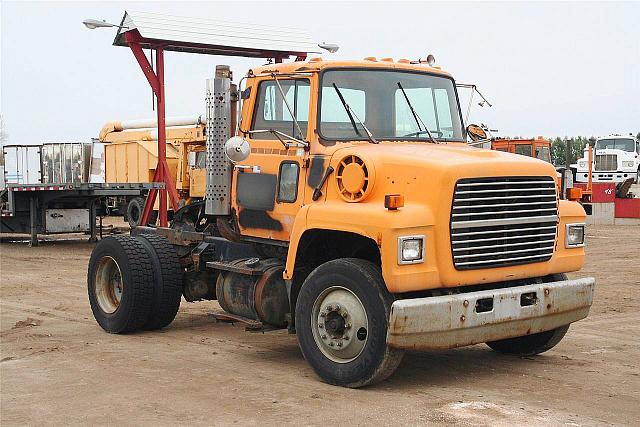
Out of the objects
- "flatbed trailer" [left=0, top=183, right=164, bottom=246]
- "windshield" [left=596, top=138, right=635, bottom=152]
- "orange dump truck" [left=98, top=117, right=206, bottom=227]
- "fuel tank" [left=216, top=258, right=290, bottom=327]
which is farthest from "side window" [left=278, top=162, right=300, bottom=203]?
"windshield" [left=596, top=138, right=635, bottom=152]

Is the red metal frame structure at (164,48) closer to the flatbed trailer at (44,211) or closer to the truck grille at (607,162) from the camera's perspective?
the flatbed trailer at (44,211)

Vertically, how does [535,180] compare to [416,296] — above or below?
above

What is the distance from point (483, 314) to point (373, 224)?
115 cm

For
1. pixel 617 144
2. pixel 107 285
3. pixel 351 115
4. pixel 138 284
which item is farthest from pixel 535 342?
pixel 617 144

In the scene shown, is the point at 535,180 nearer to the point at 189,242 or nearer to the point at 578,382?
the point at 578,382

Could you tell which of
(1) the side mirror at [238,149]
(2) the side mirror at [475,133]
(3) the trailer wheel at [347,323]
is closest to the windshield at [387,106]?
(2) the side mirror at [475,133]

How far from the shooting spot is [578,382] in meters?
7.43

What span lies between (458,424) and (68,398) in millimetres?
3030

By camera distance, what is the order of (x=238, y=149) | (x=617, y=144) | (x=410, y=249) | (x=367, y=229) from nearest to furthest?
(x=410, y=249) < (x=367, y=229) < (x=238, y=149) < (x=617, y=144)

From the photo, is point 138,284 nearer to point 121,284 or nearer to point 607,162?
point 121,284

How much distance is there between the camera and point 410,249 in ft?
22.4

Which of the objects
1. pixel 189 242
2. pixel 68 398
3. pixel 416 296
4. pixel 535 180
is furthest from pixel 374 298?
pixel 189 242

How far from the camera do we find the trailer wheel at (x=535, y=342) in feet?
27.3

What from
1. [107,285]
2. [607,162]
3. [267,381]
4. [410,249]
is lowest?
[267,381]
